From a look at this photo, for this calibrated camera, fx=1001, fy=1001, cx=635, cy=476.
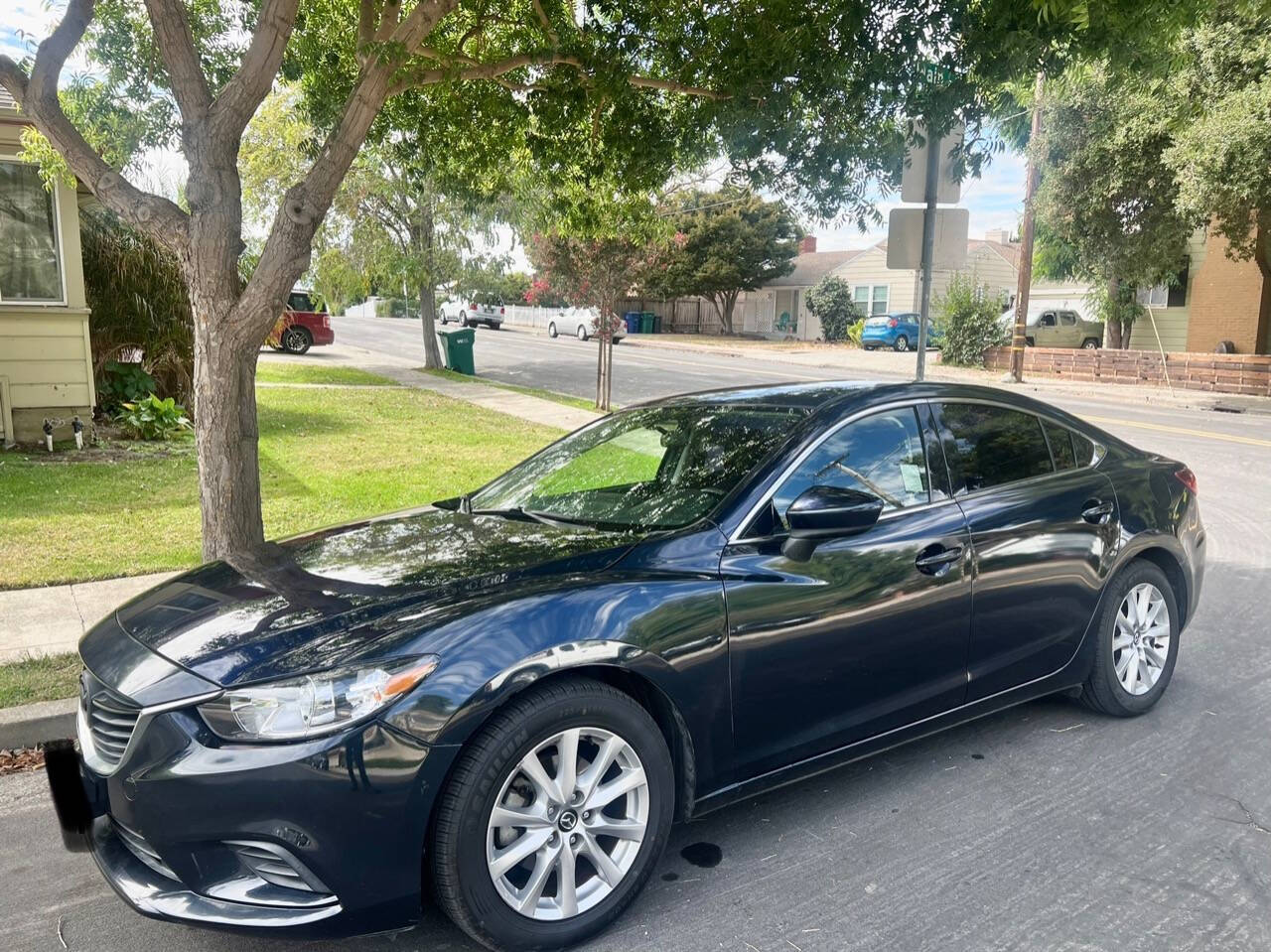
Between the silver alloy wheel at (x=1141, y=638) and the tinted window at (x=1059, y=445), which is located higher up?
the tinted window at (x=1059, y=445)

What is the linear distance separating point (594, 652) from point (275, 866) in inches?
38.9

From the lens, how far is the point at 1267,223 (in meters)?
20.1

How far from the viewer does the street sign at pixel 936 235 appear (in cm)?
762

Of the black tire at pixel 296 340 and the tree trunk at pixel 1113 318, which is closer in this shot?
the tree trunk at pixel 1113 318

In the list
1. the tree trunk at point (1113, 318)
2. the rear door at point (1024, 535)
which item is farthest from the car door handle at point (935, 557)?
the tree trunk at point (1113, 318)

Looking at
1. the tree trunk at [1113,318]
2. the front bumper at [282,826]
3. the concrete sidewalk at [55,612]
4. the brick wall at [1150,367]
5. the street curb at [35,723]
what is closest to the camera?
the front bumper at [282,826]

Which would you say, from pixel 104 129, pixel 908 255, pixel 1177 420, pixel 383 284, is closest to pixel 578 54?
pixel 908 255

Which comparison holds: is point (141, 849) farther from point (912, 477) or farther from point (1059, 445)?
point (1059, 445)

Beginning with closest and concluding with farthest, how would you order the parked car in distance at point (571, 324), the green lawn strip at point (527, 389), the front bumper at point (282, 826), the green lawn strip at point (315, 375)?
the front bumper at point (282, 826), the green lawn strip at point (527, 389), the green lawn strip at point (315, 375), the parked car in distance at point (571, 324)

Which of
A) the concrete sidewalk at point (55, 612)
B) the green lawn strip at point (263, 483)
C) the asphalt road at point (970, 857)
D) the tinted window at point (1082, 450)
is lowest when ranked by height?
the asphalt road at point (970, 857)

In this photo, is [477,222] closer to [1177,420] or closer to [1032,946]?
[1177,420]

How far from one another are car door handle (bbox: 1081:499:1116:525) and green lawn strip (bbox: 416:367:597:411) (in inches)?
508

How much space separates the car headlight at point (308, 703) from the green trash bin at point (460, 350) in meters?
21.5

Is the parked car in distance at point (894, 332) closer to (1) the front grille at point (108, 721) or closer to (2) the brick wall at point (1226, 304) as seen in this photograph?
(2) the brick wall at point (1226, 304)
